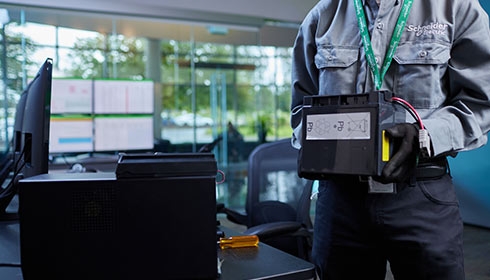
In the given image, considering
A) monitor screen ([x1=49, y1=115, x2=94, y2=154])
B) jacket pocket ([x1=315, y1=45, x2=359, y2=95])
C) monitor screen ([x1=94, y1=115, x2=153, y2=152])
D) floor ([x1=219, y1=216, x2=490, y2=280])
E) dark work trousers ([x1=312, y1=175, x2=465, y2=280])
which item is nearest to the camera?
dark work trousers ([x1=312, y1=175, x2=465, y2=280])

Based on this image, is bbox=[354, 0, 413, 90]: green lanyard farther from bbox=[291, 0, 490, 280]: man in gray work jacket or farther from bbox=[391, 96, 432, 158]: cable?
bbox=[391, 96, 432, 158]: cable

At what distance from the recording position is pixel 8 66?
5.14 meters

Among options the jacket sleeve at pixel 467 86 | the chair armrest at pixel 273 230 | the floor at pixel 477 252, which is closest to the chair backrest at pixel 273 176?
the chair armrest at pixel 273 230

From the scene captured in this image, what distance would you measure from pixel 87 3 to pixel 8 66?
1221 mm

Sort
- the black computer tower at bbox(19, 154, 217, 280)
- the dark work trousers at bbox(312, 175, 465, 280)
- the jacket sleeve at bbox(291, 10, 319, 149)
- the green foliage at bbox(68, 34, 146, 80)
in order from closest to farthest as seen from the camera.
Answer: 1. the black computer tower at bbox(19, 154, 217, 280)
2. the dark work trousers at bbox(312, 175, 465, 280)
3. the jacket sleeve at bbox(291, 10, 319, 149)
4. the green foliage at bbox(68, 34, 146, 80)

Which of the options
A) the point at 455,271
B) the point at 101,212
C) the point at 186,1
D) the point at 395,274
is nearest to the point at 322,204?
the point at 395,274

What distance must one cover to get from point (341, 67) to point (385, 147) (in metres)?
0.36

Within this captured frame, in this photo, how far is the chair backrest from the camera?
2.36 meters

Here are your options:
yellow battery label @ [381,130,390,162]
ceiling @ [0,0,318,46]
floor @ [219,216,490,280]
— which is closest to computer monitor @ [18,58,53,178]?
yellow battery label @ [381,130,390,162]

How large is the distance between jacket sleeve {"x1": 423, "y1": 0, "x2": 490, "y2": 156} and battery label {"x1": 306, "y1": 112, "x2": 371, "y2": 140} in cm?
20

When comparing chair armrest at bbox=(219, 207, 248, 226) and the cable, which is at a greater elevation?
the cable

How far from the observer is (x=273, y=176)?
2.40 m

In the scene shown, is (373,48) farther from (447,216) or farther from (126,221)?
(126,221)

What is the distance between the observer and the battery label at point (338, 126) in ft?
3.09
